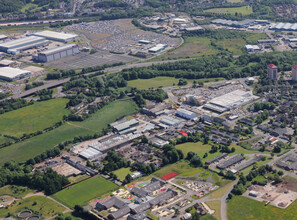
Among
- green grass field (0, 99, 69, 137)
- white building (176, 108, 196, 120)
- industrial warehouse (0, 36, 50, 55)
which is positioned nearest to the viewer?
green grass field (0, 99, 69, 137)

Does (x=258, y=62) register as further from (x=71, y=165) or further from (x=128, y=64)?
(x=71, y=165)

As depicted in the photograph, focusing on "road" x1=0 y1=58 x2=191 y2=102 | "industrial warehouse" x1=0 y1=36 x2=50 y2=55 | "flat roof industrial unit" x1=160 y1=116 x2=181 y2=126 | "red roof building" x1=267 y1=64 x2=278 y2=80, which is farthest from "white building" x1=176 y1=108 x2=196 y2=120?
"industrial warehouse" x1=0 y1=36 x2=50 y2=55

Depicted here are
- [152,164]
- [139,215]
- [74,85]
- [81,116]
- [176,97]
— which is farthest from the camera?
[74,85]

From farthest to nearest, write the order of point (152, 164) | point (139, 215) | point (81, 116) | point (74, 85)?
point (74, 85), point (81, 116), point (152, 164), point (139, 215)

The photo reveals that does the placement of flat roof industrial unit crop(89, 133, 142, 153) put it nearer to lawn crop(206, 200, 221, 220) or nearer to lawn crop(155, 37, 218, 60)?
lawn crop(206, 200, 221, 220)

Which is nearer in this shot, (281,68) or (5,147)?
(5,147)

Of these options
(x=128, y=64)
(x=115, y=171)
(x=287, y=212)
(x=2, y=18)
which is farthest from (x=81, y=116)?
(x=2, y=18)
